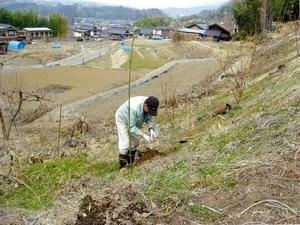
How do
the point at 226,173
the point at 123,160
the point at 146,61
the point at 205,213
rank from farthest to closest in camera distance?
the point at 146,61 < the point at 123,160 < the point at 226,173 < the point at 205,213

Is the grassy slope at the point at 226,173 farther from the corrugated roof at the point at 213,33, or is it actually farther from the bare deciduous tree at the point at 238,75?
the corrugated roof at the point at 213,33

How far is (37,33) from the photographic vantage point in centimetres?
8275

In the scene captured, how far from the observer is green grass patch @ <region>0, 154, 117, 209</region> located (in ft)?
18.7

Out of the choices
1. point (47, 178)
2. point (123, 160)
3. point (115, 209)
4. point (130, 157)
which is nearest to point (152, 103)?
point (130, 157)

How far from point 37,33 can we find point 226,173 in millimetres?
83442

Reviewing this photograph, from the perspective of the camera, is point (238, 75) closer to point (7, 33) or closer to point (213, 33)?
point (213, 33)

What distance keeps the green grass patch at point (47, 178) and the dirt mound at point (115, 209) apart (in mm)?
1204

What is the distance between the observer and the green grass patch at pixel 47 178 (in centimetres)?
569

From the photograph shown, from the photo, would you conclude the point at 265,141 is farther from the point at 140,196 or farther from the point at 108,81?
the point at 108,81

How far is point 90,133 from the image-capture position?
12.1 m

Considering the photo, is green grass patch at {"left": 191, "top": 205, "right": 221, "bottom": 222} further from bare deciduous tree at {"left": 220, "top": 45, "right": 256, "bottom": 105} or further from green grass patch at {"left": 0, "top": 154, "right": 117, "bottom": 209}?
bare deciduous tree at {"left": 220, "top": 45, "right": 256, "bottom": 105}

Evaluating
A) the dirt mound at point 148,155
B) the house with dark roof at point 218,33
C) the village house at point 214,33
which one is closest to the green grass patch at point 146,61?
the village house at point 214,33

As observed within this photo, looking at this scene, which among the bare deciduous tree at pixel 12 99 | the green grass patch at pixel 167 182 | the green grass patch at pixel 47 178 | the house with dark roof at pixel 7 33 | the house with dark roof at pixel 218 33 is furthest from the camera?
the house with dark roof at pixel 7 33

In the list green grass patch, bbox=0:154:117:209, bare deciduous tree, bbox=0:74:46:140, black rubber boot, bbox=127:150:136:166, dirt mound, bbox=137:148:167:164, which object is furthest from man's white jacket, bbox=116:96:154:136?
bare deciduous tree, bbox=0:74:46:140
